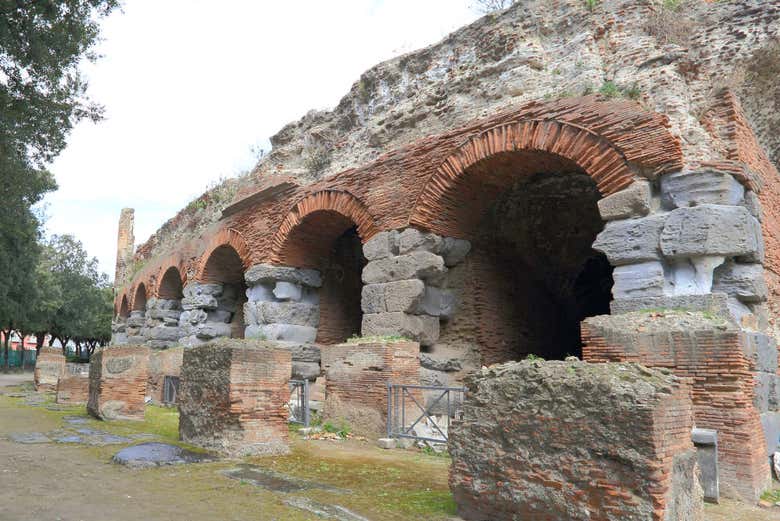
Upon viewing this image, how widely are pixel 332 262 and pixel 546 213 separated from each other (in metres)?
4.37

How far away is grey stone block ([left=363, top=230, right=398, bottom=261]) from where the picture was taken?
29.7 ft

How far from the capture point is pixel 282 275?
11.3 metres

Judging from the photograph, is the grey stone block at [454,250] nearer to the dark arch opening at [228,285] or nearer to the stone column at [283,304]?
the stone column at [283,304]

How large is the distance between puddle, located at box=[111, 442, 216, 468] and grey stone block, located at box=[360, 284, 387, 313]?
138 inches

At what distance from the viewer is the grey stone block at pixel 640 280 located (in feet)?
20.6

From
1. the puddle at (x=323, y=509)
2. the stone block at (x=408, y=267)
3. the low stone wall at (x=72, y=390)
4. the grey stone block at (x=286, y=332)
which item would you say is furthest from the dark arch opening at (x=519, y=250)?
the low stone wall at (x=72, y=390)

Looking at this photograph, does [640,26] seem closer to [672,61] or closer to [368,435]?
[672,61]

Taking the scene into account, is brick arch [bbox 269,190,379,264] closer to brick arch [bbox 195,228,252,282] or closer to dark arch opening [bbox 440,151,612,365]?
brick arch [bbox 195,228,252,282]

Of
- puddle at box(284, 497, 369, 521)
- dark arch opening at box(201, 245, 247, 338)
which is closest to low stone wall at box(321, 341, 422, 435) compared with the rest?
Answer: puddle at box(284, 497, 369, 521)

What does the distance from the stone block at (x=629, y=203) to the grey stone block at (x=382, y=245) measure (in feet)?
10.6

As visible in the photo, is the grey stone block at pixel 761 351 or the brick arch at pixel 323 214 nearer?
the grey stone block at pixel 761 351

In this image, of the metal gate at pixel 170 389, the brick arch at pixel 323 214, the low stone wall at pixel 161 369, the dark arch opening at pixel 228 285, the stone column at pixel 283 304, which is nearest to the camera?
the brick arch at pixel 323 214

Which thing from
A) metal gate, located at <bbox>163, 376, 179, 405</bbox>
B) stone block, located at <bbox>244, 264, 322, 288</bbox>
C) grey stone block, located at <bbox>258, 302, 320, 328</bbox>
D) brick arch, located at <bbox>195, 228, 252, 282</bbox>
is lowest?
metal gate, located at <bbox>163, 376, 179, 405</bbox>

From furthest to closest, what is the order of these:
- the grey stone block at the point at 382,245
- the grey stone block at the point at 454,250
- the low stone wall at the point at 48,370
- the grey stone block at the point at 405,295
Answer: the low stone wall at the point at 48,370
the grey stone block at the point at 382,245
the grey stone block at the point at 454,250
the grey stone block at the point at 405,295
